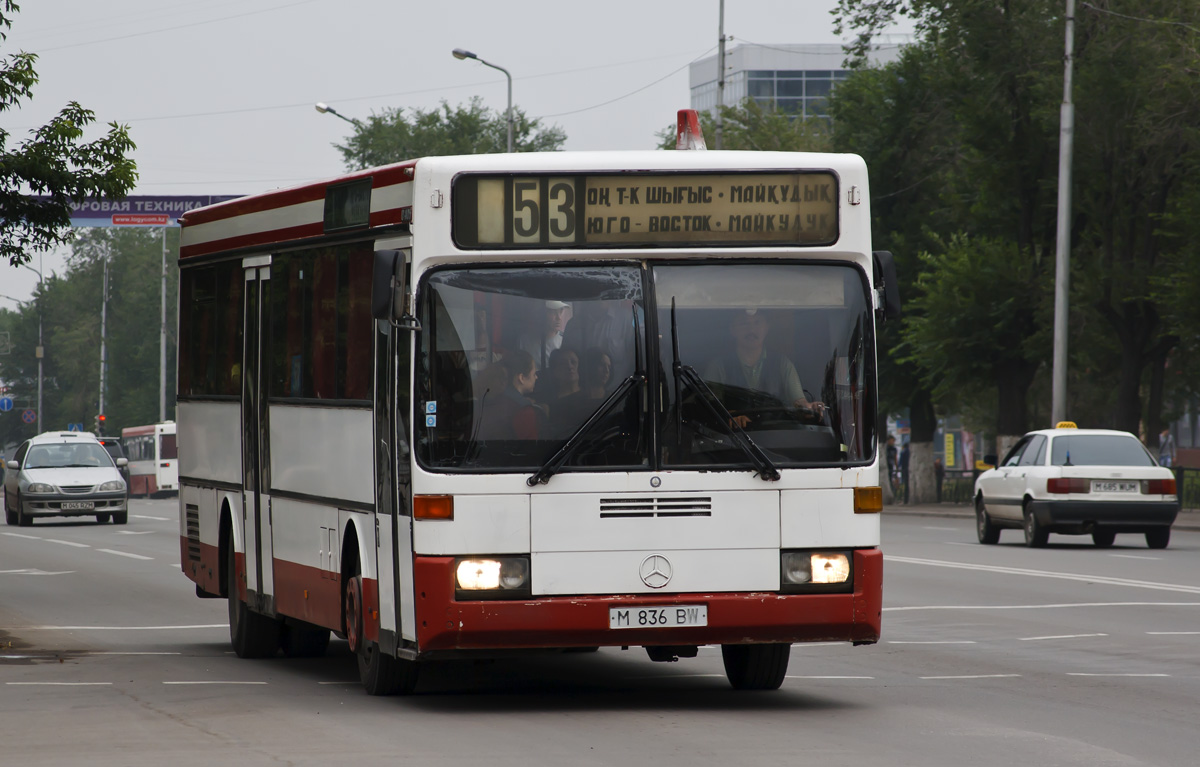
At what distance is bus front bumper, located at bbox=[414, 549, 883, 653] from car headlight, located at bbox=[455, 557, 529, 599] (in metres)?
0.04

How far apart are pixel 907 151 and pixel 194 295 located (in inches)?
1448

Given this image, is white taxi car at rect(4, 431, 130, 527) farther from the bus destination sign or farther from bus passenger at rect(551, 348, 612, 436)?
bus passenger at rect(551, 348, 612, 436)

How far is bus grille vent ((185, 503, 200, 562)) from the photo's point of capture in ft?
47.2

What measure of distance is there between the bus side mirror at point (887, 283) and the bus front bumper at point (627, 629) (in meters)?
1.19

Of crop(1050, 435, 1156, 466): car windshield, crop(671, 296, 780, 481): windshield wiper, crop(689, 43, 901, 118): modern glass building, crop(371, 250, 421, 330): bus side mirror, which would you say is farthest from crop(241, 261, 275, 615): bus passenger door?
crop(689, 43, 901, 118): modern glass building

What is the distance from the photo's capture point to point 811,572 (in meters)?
9.84

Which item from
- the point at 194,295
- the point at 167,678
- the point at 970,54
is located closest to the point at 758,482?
the point at 167,678

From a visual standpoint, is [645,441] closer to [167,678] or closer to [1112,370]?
[167,678]

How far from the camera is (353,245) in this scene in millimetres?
10898

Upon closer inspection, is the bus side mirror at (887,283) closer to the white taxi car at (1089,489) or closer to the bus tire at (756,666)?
the bus tire at (756,666)

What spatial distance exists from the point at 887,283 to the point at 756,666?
2355 millimetres

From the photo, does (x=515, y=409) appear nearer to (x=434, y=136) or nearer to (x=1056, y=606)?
(x=1056, y=606)

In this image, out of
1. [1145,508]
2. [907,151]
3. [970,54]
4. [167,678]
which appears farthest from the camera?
[907,151]

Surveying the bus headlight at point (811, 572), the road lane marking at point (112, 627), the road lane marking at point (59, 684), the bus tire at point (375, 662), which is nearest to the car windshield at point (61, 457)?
the road lane marking at point (112, 627)
